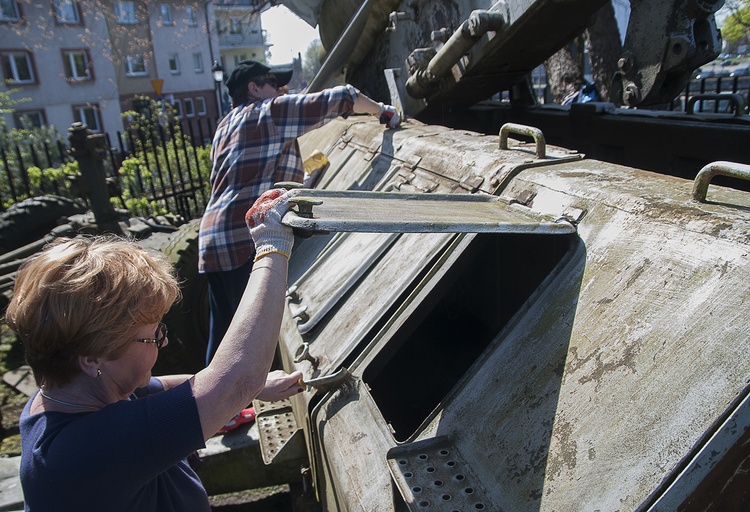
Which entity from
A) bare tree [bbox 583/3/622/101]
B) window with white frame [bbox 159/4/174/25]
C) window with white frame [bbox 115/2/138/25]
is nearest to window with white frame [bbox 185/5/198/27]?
window with white frame [bbox 159/4/174/25]

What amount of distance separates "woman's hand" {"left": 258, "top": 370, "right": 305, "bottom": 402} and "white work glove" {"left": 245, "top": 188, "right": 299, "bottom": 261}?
2.11 feet

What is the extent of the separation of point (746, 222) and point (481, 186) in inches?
45.8

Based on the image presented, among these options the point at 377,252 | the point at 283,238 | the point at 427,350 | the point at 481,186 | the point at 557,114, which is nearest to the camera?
the point at 283,238

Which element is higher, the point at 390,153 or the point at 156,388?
the point at 390,153

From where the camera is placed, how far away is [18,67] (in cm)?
2141

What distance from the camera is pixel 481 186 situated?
2.52m

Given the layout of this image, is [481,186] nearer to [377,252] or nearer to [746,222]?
[377,252]

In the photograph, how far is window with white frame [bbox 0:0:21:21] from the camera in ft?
61.9

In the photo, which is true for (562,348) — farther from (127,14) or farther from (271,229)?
(127,14)

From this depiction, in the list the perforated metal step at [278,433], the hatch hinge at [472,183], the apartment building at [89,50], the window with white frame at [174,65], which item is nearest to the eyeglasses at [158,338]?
the perforated metal step at [278,433]

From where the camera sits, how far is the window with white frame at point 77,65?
861 inches

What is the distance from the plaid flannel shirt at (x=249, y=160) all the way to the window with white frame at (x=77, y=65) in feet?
70.6

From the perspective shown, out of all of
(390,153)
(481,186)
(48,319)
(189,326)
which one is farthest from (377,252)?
(189,326)

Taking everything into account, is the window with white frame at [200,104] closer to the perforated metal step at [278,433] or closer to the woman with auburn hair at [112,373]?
the perforated metal step at [278,433]
